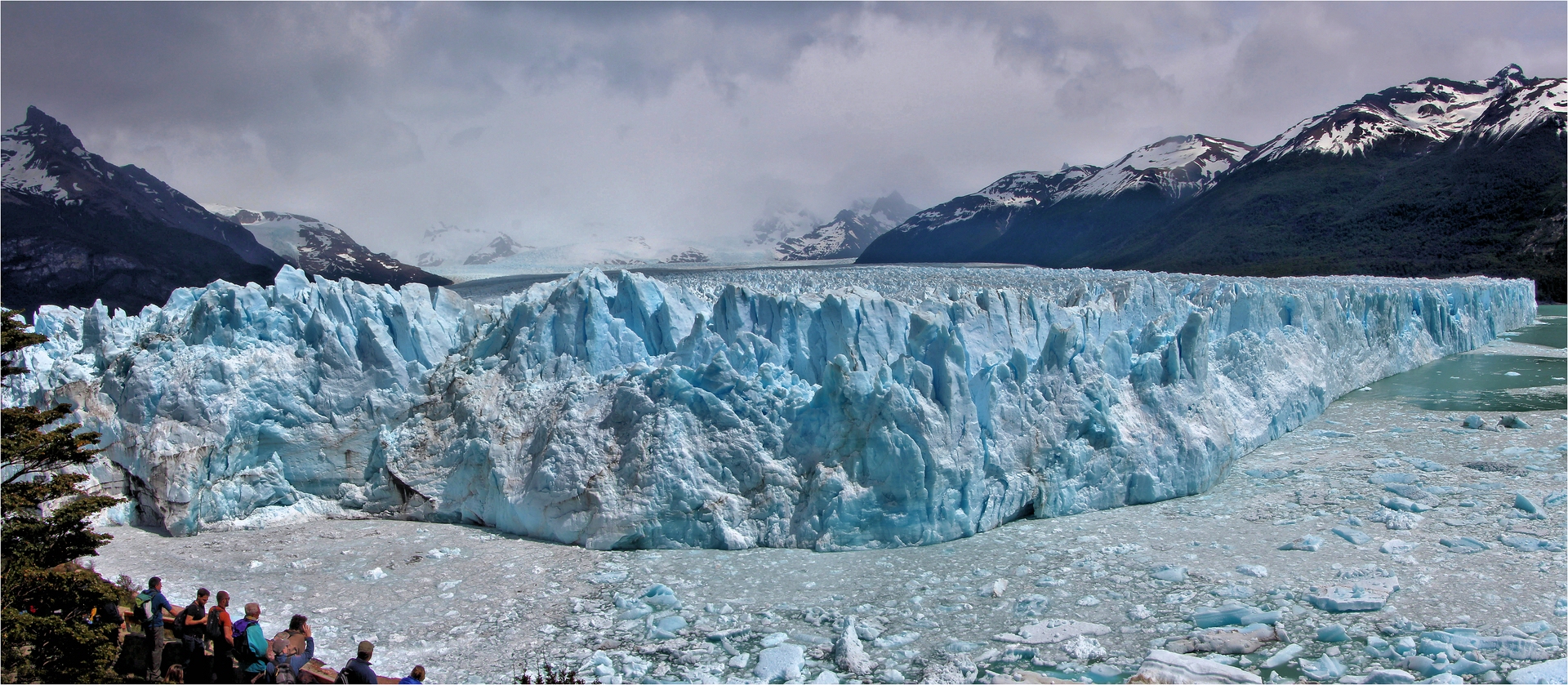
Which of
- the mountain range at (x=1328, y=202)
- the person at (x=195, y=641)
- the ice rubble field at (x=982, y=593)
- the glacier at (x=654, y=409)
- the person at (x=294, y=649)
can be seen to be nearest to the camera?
the person at (x=294, y=649)

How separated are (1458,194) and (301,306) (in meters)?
59.5

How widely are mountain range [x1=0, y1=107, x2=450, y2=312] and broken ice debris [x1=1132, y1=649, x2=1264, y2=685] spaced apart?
20.0 m

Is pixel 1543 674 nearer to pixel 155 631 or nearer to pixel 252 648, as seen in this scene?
pixel 252 648

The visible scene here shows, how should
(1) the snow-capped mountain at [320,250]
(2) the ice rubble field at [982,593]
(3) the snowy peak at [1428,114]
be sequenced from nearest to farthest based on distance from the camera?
(2) the ice rubble field at [982,593] < (1) the snow-capped mountain at [320,250] < (3) the snowy peak at [1428,114]

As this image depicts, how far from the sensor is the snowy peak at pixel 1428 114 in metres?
57.5

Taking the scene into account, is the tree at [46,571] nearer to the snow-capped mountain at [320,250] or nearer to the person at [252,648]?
the person at [252,648]

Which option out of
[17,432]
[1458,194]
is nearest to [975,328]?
[17,432]

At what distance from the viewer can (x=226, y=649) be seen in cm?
526

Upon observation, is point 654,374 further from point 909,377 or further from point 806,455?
point 909,377

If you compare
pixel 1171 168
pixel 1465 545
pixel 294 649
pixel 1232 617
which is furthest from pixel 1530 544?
pixel 1171 168

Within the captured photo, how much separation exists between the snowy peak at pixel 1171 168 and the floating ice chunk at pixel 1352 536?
7794 centimetres

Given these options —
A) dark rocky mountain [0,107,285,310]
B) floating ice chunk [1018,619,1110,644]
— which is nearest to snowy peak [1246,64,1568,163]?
floating ice chunk [1018,619,1110,644]

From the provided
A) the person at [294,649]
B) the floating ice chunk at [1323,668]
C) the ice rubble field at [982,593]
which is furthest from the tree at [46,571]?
the floating ice chunk at [1323,668]

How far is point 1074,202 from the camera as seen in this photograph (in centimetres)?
8188
